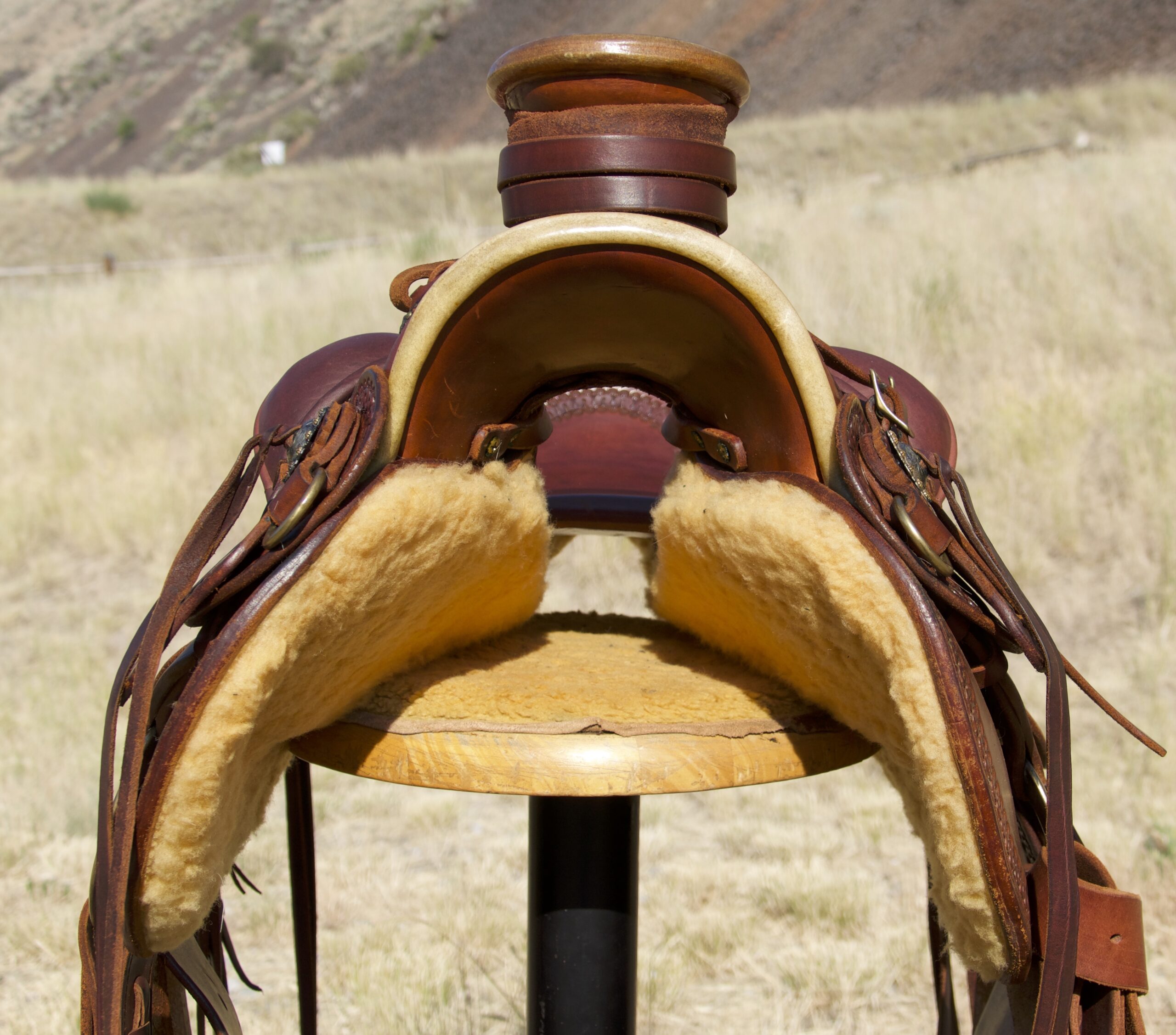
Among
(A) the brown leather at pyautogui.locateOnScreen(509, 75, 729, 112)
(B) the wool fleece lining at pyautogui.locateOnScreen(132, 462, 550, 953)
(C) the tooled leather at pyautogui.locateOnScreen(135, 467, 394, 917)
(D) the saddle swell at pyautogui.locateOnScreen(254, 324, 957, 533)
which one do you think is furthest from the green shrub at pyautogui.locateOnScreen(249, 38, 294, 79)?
(C) the tooled leather at pyautogui.locateOnScreen(135, 467, 394, 917)

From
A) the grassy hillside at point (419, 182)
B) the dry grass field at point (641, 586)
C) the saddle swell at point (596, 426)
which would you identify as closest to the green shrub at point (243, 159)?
the grassy hillside at point (419, 182)

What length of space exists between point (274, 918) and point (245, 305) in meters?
3.73

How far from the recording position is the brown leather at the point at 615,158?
29.4 inches

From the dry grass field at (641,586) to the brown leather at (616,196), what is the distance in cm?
134

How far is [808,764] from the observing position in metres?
0.75

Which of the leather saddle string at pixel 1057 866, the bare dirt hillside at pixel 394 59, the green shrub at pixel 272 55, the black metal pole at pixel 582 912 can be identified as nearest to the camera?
the leather saddle string at pixel 1057 866

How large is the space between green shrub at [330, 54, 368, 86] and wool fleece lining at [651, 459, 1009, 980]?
25.0 meters

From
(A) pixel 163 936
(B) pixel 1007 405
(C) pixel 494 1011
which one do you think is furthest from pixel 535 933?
(B) pixel 1007 405

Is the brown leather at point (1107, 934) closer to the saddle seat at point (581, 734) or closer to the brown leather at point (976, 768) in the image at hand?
the brown leather at point (976, 768)

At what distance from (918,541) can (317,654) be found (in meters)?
0.40

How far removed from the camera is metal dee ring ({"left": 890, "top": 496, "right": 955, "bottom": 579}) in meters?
0.63

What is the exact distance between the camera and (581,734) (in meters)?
0.71

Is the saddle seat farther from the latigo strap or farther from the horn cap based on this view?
the horn cap

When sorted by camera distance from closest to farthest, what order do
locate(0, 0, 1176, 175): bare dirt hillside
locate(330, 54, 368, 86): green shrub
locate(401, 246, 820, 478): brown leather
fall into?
locate(401, 246, 820, 478): brown leather
locate(0, 0, 1176, 175): bare dirt hillside
locate(330, 54, 368, 86): green shrub
